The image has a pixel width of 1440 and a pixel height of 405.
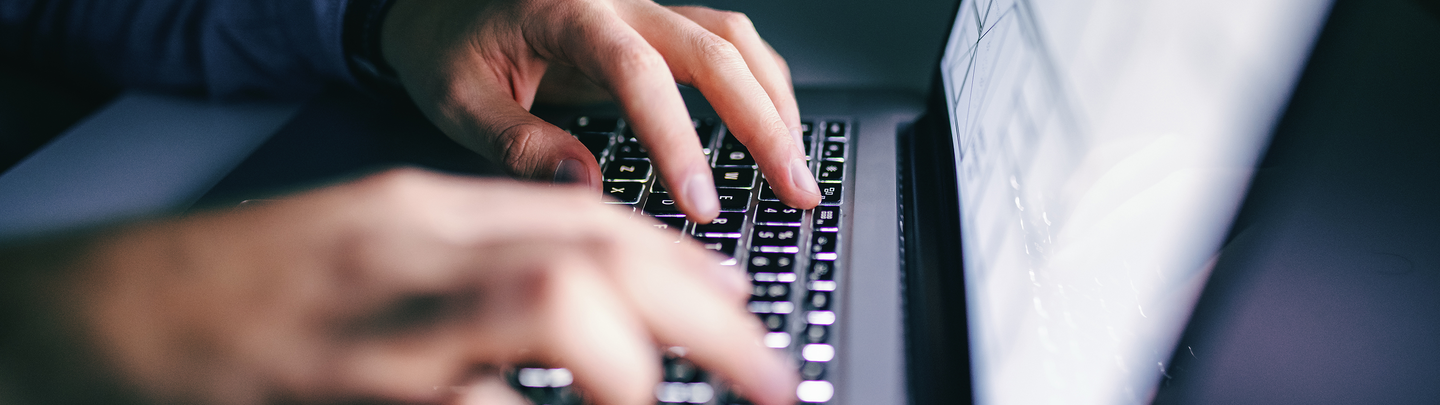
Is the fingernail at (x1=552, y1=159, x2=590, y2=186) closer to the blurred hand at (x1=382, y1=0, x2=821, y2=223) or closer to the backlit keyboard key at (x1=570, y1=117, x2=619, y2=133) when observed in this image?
the blurred hand at (x1=382, y1=0, x2=821, y2=223)

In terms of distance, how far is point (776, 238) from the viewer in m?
0.46

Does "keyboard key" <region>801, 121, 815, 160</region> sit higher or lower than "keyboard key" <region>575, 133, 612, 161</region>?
higher

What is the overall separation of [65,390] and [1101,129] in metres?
0.45

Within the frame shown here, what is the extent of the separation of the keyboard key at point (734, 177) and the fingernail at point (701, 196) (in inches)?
3.2

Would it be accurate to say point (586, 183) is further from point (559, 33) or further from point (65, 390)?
point (65, 390)

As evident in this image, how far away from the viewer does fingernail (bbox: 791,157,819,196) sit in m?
0.48

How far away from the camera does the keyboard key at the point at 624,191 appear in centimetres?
53

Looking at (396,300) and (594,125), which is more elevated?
(594,125)

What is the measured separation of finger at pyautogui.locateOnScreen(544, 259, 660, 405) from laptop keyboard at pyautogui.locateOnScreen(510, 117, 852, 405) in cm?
6

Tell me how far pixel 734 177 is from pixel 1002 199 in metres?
0.23

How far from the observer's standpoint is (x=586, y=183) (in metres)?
0.49

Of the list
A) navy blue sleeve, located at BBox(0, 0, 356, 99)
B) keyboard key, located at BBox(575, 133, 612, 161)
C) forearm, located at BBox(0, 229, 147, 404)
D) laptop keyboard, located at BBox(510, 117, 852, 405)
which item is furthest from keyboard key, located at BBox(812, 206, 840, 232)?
navy blue sleeve, located at BBox(0, 0, 356, 99)

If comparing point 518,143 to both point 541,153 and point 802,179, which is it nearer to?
point 541,153

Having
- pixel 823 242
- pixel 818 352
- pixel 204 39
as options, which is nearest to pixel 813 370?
pixel 818 352
